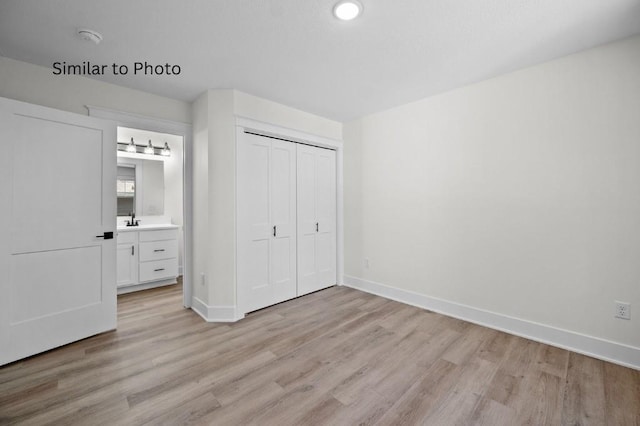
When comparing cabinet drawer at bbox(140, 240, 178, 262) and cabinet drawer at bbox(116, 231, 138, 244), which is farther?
cabinet drawer at bbox(140, 240, 178, 262)

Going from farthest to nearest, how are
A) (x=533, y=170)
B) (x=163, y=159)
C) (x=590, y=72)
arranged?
(x=163, y=159), (x=533, y=170), (x=590, y=72)

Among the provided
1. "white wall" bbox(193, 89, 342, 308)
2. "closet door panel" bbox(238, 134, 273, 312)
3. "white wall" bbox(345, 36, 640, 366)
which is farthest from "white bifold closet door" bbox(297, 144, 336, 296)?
"white wall" bbox(193, 89, 342, 308)

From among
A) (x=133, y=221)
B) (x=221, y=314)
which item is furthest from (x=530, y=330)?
(x=133, y=221)

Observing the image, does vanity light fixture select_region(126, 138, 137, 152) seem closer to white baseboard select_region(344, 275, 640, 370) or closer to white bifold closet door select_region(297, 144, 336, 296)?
white bifold closet door select_region(297, 144, 336, 296)

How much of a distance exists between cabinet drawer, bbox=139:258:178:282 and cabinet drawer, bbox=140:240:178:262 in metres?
0.07

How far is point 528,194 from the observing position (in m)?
2.49

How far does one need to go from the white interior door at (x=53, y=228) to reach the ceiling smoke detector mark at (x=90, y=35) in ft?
2.49

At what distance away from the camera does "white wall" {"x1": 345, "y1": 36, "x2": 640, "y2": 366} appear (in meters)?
2.09

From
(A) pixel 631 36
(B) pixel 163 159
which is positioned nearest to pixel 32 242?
(B) pixel 163 159

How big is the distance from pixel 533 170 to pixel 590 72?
0.83 m

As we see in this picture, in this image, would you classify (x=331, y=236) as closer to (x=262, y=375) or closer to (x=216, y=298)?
(x=216, y=298)

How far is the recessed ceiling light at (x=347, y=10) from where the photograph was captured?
5.49 ft

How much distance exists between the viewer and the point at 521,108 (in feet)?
8.23

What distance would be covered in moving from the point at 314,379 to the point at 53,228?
8.16 ft
